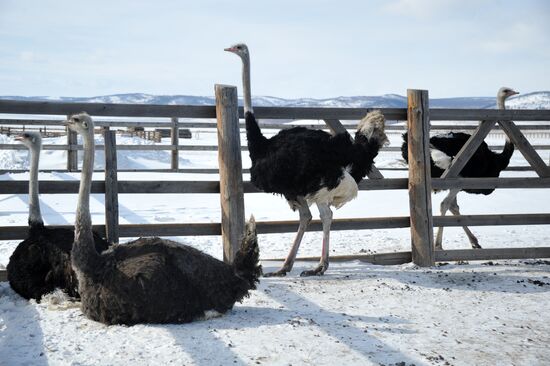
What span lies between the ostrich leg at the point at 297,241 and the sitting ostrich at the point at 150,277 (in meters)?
1.28

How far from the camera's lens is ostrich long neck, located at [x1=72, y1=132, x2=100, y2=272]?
4.10m

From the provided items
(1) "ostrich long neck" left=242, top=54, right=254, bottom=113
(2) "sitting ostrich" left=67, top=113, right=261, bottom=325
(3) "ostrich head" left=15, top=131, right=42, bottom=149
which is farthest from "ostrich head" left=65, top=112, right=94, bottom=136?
(1) "ostrich long neck" left=242, top=54, right=254, bottom=113

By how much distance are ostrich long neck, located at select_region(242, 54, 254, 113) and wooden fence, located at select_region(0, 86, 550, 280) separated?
0.50ft

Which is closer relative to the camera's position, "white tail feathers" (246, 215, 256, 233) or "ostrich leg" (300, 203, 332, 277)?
"white tail feathers" (246, 215, 256, 233)

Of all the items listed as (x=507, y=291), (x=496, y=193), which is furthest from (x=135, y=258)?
(x=496, y=193)

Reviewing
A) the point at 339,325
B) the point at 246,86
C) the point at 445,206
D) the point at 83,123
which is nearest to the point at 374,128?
the point at 246,86

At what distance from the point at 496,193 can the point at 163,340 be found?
29.9 feet

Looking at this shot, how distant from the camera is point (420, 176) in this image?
20.5 ft

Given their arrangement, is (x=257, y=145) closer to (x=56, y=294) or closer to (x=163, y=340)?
(x=56, y=294)

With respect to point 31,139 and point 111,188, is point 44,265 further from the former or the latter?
point 31,139

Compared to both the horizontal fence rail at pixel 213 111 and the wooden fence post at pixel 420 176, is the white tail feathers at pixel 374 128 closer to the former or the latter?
the horizontal fence rail at pixel 213 111

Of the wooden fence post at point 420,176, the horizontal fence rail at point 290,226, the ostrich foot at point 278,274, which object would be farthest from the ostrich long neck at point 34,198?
the wooden fence post at point 420,176

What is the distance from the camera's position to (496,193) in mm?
11492

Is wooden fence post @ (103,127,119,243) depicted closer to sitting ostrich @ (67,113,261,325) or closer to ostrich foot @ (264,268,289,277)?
sitting ostrich @ (67,113,261,325)
